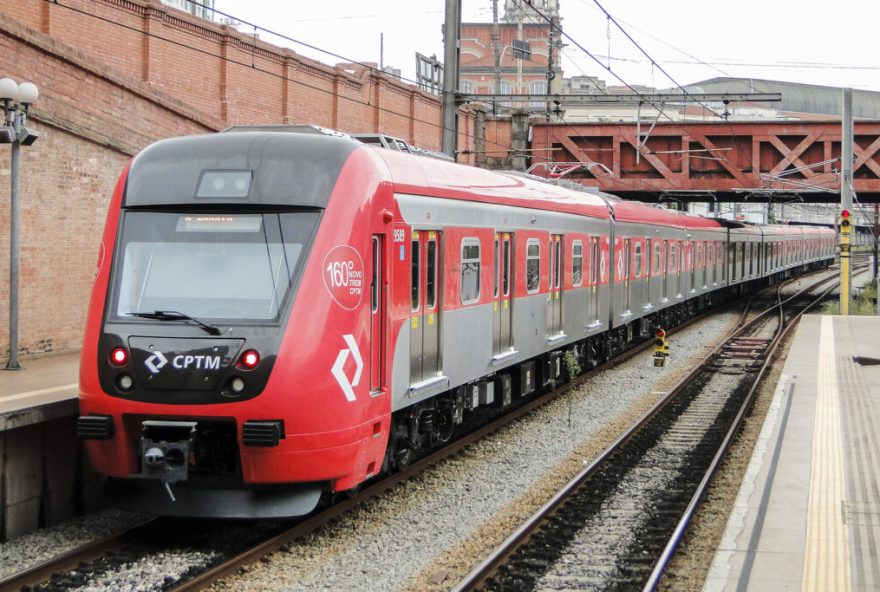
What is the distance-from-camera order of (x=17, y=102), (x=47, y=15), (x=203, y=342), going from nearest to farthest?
(x=203, y=342)
(x=17, y=102)
(x=47, y=15)

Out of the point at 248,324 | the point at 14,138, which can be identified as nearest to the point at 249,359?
the point at 248,324

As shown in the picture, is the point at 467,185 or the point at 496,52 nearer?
the point at 467,185

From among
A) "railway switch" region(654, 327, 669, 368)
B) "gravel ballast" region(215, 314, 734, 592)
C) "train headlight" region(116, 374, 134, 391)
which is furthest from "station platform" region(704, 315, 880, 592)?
"train headlight" region(116, 374, 134, 391)

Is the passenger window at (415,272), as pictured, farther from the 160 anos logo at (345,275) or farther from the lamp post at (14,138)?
the lamp post at (14,138)

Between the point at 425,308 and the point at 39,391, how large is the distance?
387 centimetres

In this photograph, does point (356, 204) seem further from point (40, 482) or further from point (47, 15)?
point (47, 15)

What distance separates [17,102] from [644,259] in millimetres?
14908

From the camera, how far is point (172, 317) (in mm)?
8164

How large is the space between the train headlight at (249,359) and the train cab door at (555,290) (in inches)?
316

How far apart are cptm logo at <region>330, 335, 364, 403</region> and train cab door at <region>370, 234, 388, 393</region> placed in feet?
1.02

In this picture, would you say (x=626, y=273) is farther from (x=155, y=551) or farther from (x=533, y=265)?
(x=155, y=551)

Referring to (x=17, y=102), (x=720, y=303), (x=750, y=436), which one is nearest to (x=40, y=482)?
(x=17, y=102)

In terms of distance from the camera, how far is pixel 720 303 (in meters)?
40.2

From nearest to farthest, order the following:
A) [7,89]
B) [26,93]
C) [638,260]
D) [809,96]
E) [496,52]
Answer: [7,89] < [26,93] < [638,260] < [496,52] < [809,96]
